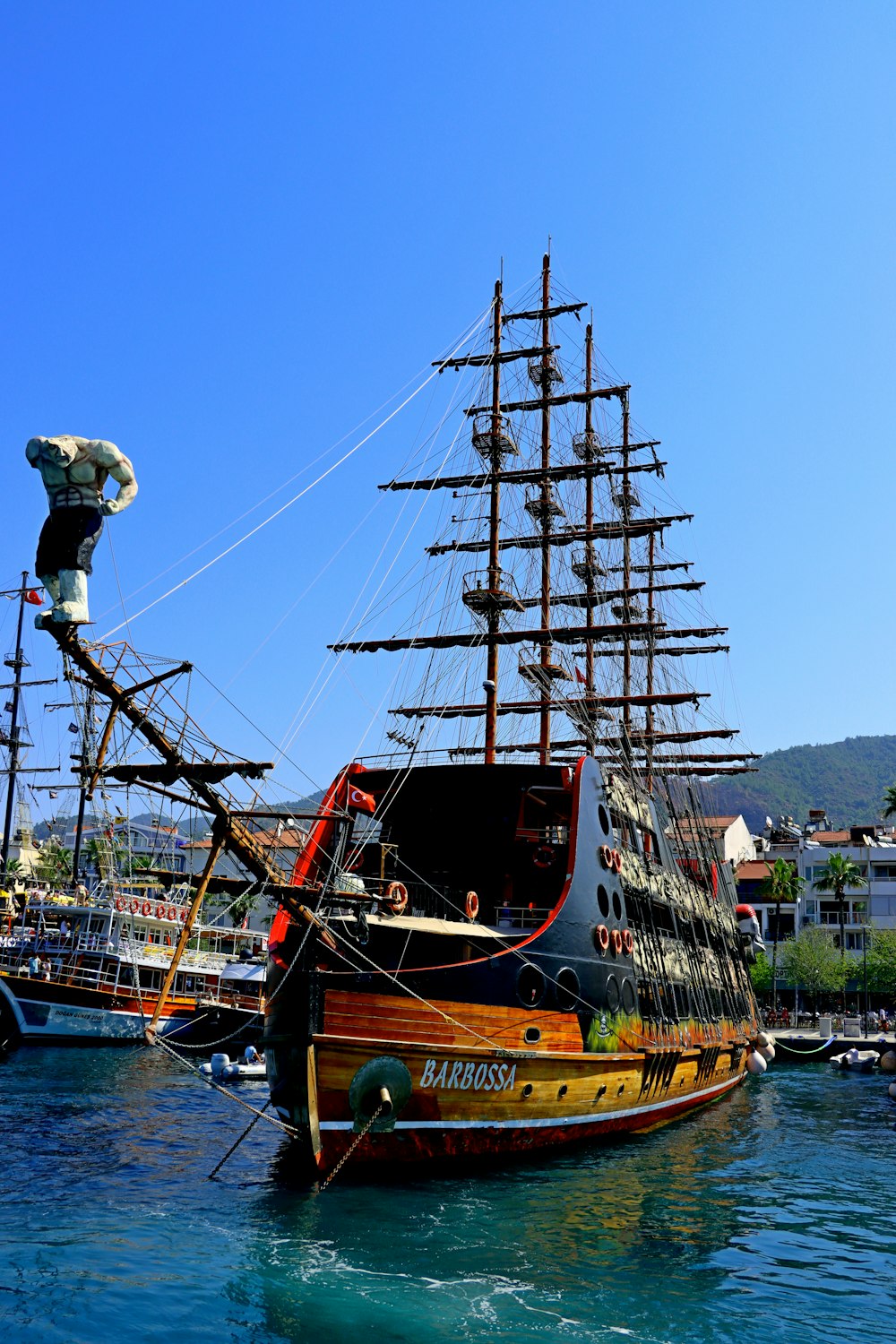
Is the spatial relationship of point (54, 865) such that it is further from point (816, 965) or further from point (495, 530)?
point (495, 530)

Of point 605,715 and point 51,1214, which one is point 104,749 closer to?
point 51,1214

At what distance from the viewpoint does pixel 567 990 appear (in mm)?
21953

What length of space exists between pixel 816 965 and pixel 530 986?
58.6 meters

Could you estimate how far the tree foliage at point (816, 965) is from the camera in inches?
2901

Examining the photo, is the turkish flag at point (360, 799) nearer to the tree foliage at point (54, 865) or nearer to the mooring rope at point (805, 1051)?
the mooring rope at point (805, 1051)

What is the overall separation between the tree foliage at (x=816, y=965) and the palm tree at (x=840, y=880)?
1050 mm

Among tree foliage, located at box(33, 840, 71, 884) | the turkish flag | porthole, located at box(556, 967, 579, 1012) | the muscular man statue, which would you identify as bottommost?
porthole, located at box(556, 967, 579, 1012)

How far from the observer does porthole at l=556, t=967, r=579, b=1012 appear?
2180 cm

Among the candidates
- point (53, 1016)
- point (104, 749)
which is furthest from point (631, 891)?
point (53, 1016)

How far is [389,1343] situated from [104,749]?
9988 mm

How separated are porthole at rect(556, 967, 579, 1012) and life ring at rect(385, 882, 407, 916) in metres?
3.54

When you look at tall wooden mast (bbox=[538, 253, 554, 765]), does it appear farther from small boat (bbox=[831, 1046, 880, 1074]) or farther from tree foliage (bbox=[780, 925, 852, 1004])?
tree foliage (bbox=[780, 925, 852, 1004])

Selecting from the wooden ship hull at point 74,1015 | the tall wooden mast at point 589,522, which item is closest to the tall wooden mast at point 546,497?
the tall wooden mast at point 589,522

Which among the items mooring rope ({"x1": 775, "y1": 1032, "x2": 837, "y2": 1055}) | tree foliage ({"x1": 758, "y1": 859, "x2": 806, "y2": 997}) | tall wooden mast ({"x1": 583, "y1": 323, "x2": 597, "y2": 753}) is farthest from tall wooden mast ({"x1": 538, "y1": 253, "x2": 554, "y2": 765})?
tree foliage ({"x1": 758, "y1": 859, "x2": 806, "y2": 997})
